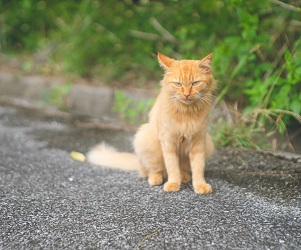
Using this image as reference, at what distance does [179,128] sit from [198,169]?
0.32m

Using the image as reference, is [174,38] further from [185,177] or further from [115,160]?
[185,177]

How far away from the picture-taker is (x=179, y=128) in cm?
267

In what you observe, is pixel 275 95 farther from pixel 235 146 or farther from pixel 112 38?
pixel 112 38

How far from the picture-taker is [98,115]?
5.13 metres

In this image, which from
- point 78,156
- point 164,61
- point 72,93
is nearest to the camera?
point 164,61

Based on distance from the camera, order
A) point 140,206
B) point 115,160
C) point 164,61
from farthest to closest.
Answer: point 115,160
point 164,61
point 140,206

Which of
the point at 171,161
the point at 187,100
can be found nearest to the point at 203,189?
the point at 171,161

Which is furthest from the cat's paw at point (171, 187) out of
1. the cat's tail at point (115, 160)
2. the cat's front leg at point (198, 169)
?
the cat's tail at point (115, 160)

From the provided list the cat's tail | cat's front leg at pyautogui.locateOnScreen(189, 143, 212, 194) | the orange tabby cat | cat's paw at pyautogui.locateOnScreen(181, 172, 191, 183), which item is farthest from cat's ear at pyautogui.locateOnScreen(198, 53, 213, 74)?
the cat's tail

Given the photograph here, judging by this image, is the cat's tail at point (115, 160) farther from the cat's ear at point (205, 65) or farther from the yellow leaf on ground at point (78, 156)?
the cat's ear at point (205, 65)

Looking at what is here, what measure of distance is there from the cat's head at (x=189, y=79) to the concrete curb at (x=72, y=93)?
205cm

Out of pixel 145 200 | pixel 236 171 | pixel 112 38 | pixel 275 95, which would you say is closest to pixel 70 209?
pixel 145 200

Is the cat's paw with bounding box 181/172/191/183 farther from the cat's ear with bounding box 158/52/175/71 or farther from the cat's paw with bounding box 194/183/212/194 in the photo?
the cat's ear with bounding box 158/52/175/71

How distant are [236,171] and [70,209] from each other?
4.46ft
